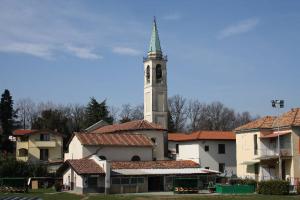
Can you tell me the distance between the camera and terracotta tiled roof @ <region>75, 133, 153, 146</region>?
66250 millimetres

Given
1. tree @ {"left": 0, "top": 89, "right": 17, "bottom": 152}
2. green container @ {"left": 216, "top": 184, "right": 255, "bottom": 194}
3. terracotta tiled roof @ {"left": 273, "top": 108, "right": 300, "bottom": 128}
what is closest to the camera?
green container @ {"left": 216, "top": 184, "right": 255, "bottom": 194}

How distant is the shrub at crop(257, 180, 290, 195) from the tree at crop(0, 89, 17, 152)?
2080 inches

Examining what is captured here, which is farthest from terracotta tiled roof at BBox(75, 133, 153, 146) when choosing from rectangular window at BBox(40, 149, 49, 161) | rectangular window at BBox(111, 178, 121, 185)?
rectangular window at BBox(40, 149, 49, 161)

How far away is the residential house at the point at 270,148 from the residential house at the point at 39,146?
32.8m

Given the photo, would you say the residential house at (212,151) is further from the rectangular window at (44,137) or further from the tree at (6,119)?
the tree at (6,119)

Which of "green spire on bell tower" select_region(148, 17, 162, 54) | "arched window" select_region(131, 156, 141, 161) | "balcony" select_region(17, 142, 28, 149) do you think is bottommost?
"arched window" select_region(131, 156, 141, 161)

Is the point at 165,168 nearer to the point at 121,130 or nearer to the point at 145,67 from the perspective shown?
the point at 121,130

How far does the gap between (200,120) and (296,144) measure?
210 feet

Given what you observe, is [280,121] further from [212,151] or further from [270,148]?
[212,151]

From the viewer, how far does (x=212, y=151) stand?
7338cm

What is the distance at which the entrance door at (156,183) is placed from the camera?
61.8 m

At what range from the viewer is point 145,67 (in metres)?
93.3

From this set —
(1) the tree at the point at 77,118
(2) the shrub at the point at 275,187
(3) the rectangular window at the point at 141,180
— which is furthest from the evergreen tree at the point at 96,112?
(2) the shrub at the point at 275,187

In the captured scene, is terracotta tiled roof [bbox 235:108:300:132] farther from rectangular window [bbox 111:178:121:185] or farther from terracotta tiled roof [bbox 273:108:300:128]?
rectangular window [bbox 111:178:121:185]
